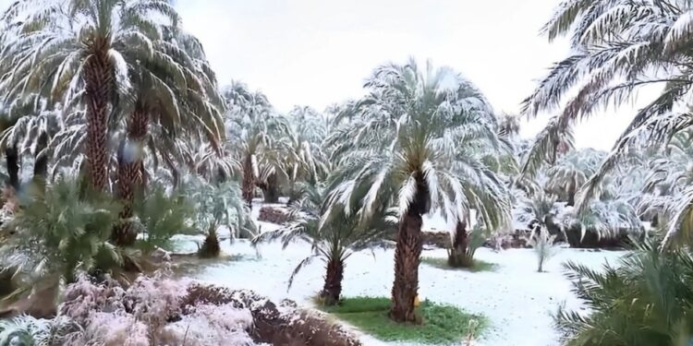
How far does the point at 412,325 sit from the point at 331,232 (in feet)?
7.13

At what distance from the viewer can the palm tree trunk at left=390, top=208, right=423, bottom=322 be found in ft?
28.7

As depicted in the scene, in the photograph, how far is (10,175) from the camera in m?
A: 15.9

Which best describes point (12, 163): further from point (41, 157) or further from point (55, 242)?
point (55, 242)

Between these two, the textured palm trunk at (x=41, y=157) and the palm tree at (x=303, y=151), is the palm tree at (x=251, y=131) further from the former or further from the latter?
the textured palm trunk at (x=41, y=157)

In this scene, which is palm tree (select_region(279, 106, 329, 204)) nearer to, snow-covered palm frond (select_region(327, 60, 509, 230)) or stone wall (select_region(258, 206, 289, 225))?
stone wall (select_region(258, 206, 289, 225))

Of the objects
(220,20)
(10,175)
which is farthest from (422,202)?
(10,175)

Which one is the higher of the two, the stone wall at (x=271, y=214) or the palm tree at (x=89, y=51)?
the palm tree at (x=89, y=51)

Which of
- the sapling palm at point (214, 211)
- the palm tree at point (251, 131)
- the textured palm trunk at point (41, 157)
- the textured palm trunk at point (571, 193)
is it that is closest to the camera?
the sapling palm at point (214, 211)

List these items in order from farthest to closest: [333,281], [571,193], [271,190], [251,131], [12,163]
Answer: [271,190] → [571,193] → [251,131] → [12,163] → [333,281]

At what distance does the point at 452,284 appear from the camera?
11461mm

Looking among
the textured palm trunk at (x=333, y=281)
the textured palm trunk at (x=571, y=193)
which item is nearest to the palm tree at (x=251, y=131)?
the textured palm trunk at (x=333, y=281)

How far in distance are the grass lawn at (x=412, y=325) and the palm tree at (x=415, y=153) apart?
321mm

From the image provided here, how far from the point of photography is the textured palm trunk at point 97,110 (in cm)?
942

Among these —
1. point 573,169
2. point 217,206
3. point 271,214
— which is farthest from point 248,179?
point 573,169
